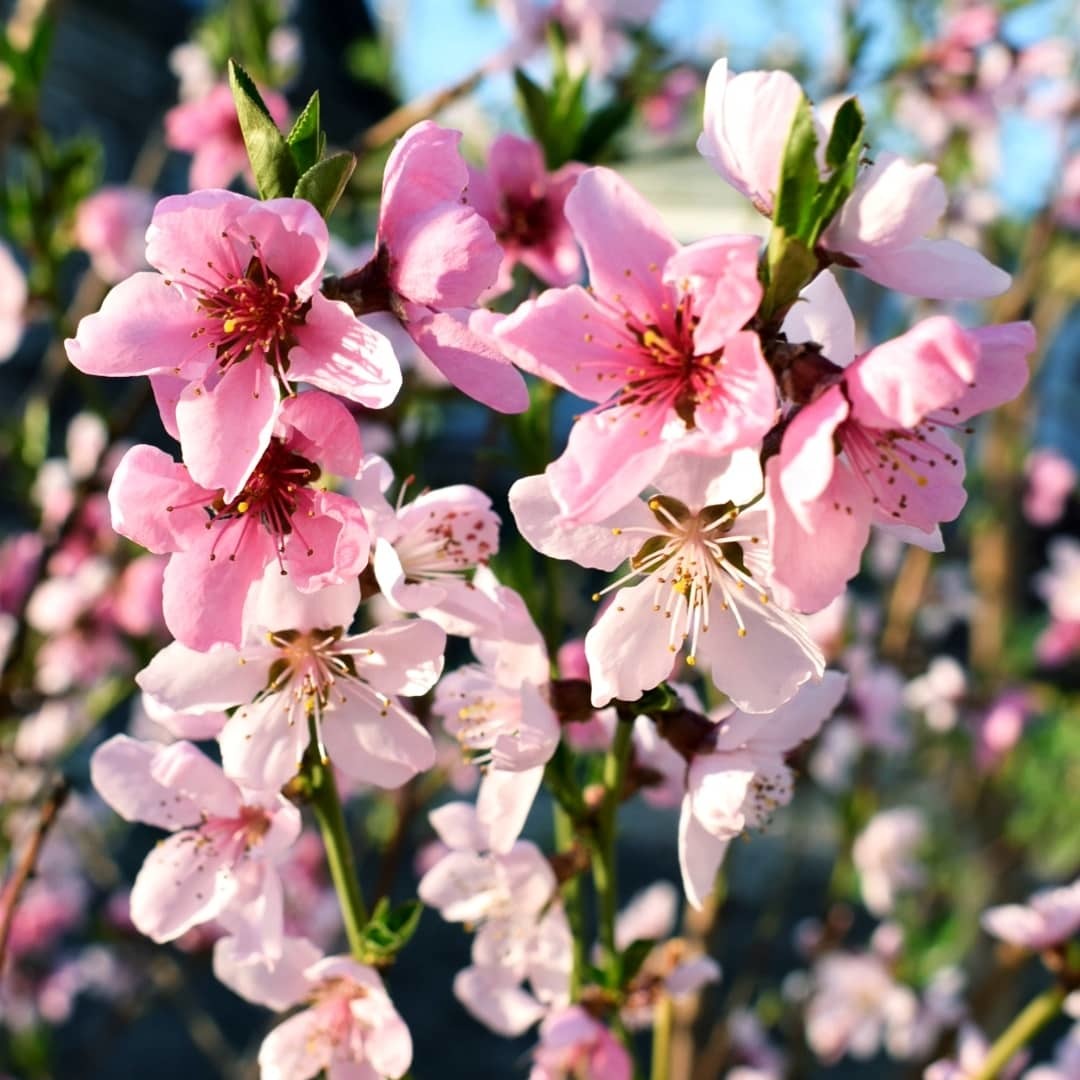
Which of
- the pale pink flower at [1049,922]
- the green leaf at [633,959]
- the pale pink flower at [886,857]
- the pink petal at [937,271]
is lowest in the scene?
the pale pink flower at [886,857]

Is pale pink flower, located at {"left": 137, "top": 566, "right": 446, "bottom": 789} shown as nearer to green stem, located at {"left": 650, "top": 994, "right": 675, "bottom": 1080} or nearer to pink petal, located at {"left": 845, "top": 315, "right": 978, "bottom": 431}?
pink petal, located at {"left": 845, "top": 315, "right": 978, "bottom": 431}

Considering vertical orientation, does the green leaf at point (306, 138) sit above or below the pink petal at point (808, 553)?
above

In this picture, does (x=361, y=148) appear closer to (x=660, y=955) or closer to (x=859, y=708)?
(x=660, y=955)

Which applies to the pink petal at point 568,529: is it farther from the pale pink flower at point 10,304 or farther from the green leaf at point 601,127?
the pale pink flower at point 10,304

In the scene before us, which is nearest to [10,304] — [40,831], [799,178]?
[40,831]

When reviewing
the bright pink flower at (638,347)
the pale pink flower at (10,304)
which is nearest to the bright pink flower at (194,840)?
the bright pink flower at (638,347)

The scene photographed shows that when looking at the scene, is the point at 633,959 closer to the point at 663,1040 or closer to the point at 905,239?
the point at 663,1040

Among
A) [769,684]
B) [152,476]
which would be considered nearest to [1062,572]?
[769,684]
